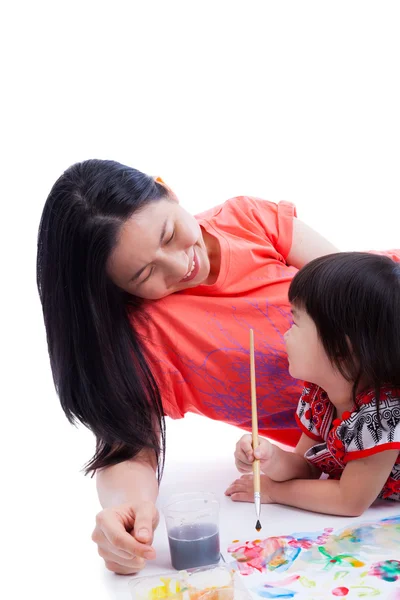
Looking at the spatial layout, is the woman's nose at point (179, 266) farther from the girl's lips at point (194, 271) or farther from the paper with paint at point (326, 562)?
the paper with paint at point (326, 562)

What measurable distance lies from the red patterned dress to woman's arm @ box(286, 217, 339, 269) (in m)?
0.35

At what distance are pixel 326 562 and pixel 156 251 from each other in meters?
0.59

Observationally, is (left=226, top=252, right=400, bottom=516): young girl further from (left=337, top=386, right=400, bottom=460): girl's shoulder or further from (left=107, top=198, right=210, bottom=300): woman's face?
(left=107, top=198, right=210, bottom=300): woman's face

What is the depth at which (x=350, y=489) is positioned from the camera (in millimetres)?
1312

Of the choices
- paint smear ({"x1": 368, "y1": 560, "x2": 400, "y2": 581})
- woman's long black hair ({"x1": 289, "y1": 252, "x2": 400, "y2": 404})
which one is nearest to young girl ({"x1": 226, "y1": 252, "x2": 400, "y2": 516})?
woman's long black hair ({"x1": 289, "y1": 252, "x2": 400, "y2": 404})

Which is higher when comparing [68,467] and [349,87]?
[349,87]

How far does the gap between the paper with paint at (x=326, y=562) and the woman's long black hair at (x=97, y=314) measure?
33 cm

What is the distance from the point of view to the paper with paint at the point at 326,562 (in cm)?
111

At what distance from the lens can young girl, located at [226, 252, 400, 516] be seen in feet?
4.14

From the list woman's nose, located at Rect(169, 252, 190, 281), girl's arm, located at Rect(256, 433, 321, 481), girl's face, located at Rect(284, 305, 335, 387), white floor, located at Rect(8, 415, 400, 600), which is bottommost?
white floor, located at Rect(8, 415, 400, 600)

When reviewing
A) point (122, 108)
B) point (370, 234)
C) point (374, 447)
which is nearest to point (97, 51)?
point (122, 108)

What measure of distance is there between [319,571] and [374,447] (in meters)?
0.23

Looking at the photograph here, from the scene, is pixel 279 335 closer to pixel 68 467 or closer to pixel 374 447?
pixel 374 447

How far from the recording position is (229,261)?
1.60m
